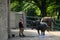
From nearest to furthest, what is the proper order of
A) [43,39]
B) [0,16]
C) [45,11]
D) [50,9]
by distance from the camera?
[0,16]
[43,39]
[45,11]
[50,9]

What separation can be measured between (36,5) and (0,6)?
23.6 meters

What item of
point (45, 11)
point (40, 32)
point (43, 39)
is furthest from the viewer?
point (45, 11)

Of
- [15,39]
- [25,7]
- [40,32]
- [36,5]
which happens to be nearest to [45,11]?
[36,5]

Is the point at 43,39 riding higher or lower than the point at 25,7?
lower

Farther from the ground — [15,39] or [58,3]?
[58,3]

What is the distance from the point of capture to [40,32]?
2520 centimetres

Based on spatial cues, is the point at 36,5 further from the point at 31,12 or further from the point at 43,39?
the point at 43,39

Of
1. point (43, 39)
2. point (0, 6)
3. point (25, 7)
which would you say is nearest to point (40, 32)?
point (43, 39)

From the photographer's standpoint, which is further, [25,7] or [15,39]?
[25,7]

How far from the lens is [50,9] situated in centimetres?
4191

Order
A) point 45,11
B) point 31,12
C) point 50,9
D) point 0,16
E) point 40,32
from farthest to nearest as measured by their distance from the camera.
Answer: point 31,12
point 50,9
point 45,11
point 40,32
point 0,16

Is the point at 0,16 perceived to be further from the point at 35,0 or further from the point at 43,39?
the point at 35,0

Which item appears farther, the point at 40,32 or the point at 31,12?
the point at 31,12

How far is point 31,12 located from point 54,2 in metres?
6.42
